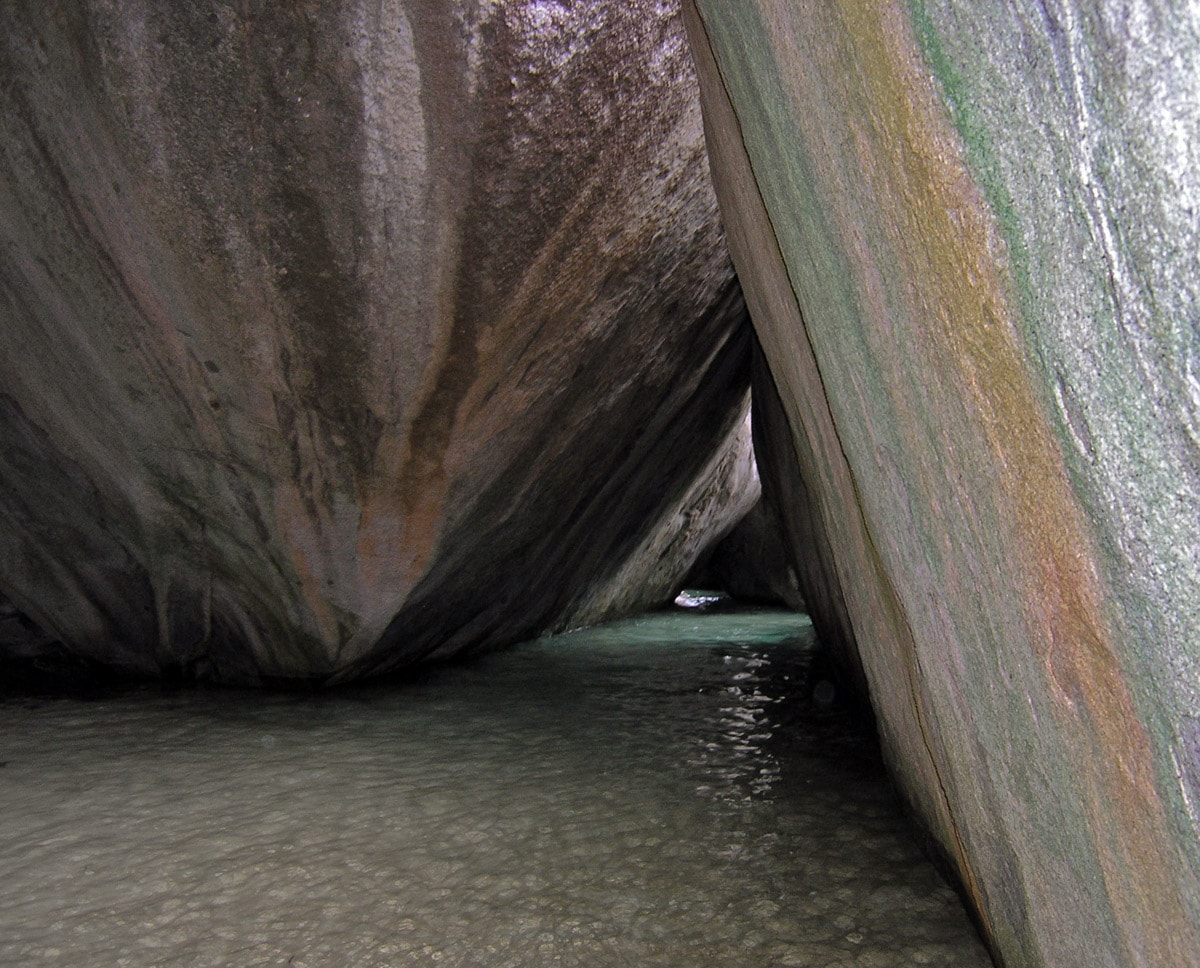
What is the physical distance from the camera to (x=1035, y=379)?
2.82ft

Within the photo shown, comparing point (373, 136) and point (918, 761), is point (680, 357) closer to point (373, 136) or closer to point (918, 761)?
point (373, 136)

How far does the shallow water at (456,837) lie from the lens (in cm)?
192

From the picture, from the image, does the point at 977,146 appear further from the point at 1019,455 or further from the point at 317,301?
the point at 317,301

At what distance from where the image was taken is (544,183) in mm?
2973

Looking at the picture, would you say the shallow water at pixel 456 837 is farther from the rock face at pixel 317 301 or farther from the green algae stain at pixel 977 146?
the green algae stain at pixel 977 146

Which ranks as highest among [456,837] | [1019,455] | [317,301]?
[317,301]

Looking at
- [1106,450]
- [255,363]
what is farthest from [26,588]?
[1106,450]

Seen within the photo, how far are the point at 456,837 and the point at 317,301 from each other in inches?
67.7

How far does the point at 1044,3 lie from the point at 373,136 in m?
2.38

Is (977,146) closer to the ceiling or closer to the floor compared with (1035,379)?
closer to the ceiling

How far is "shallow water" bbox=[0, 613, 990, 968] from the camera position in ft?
6.31

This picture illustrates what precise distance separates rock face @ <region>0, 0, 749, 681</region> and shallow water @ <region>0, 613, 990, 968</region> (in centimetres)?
57

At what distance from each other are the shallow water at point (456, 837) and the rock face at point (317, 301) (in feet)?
1.87

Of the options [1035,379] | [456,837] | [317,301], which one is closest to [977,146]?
[1035,379]
